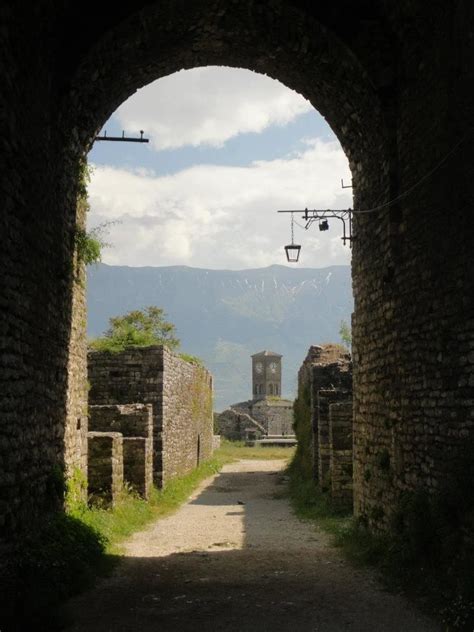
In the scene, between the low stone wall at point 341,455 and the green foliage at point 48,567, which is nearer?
the green foliage at point 48,567

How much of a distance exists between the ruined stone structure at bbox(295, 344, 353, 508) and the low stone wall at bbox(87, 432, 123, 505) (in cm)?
399

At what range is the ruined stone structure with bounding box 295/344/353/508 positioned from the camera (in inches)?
522

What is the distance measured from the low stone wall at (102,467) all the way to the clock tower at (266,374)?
84246mm

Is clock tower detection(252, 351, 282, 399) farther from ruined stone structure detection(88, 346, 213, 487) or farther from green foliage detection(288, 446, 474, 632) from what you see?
green foliage detection(288, 446, 474, 632)

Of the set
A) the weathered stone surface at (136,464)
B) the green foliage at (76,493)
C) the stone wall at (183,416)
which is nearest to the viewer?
the green foliage at (76,493)

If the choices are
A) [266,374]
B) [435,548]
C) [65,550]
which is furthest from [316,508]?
[266,374]

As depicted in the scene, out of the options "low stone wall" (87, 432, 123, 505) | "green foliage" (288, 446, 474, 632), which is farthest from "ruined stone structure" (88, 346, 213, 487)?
"green foliage" (288, 446, 474, 632)

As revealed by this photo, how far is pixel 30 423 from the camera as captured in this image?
7.52m

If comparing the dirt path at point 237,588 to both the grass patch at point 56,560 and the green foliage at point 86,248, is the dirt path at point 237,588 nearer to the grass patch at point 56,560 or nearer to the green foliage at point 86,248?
the grass patch at point 56,560

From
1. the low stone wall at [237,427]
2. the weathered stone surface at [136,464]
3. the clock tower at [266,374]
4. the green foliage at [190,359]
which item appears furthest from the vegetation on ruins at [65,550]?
the clock tower at [266,374]

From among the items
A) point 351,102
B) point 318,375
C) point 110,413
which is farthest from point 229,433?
point 351,102

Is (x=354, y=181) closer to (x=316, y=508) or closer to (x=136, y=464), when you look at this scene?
(x=316, y=508)

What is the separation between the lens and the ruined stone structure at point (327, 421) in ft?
43.5

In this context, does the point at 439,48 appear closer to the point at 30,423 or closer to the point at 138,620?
the point at 30,423
